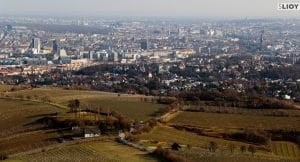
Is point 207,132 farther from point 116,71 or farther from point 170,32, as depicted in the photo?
A: point 170,32

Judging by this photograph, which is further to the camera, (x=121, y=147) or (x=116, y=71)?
(x=116, y=71)

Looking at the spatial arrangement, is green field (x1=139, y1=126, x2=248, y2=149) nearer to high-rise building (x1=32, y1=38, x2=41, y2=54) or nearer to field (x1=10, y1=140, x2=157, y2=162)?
field (x1=10, y1=140, x2=157, y2=162)

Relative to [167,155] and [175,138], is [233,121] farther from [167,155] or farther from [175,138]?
[167,155]

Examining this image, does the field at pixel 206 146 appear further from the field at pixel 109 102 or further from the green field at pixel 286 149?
the field at pixel 109 102

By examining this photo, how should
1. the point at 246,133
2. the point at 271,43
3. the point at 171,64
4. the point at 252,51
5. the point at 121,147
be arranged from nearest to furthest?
the point at 121,147, the point at 246,133, the point at 171,64, the point at 252,51, the point at 271,43

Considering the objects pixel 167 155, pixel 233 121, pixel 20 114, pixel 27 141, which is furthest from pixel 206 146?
pixel 20 114

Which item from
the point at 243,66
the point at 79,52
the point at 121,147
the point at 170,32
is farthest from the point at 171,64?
the point at 170,32
